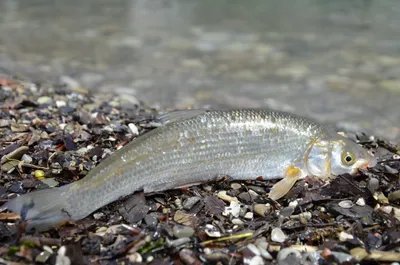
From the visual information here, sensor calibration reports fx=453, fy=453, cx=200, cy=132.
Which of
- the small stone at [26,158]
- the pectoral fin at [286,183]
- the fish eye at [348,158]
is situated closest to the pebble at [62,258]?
the small stone at [26,158]

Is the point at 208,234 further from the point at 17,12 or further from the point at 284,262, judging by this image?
the point at 17,12

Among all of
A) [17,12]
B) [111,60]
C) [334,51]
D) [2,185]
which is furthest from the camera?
[17,12]

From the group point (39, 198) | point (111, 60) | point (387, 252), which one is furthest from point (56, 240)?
point (111, 60)

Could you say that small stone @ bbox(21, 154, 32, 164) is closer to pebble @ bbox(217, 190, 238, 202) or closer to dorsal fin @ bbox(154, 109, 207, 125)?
dorsal fin @ bbox(154, 109, 207, 125)

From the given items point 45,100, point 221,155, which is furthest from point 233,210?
point 45,100

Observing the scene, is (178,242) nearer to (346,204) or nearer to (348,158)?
(346,204)

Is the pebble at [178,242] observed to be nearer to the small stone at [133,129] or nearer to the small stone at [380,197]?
the small stone at [380,197]
